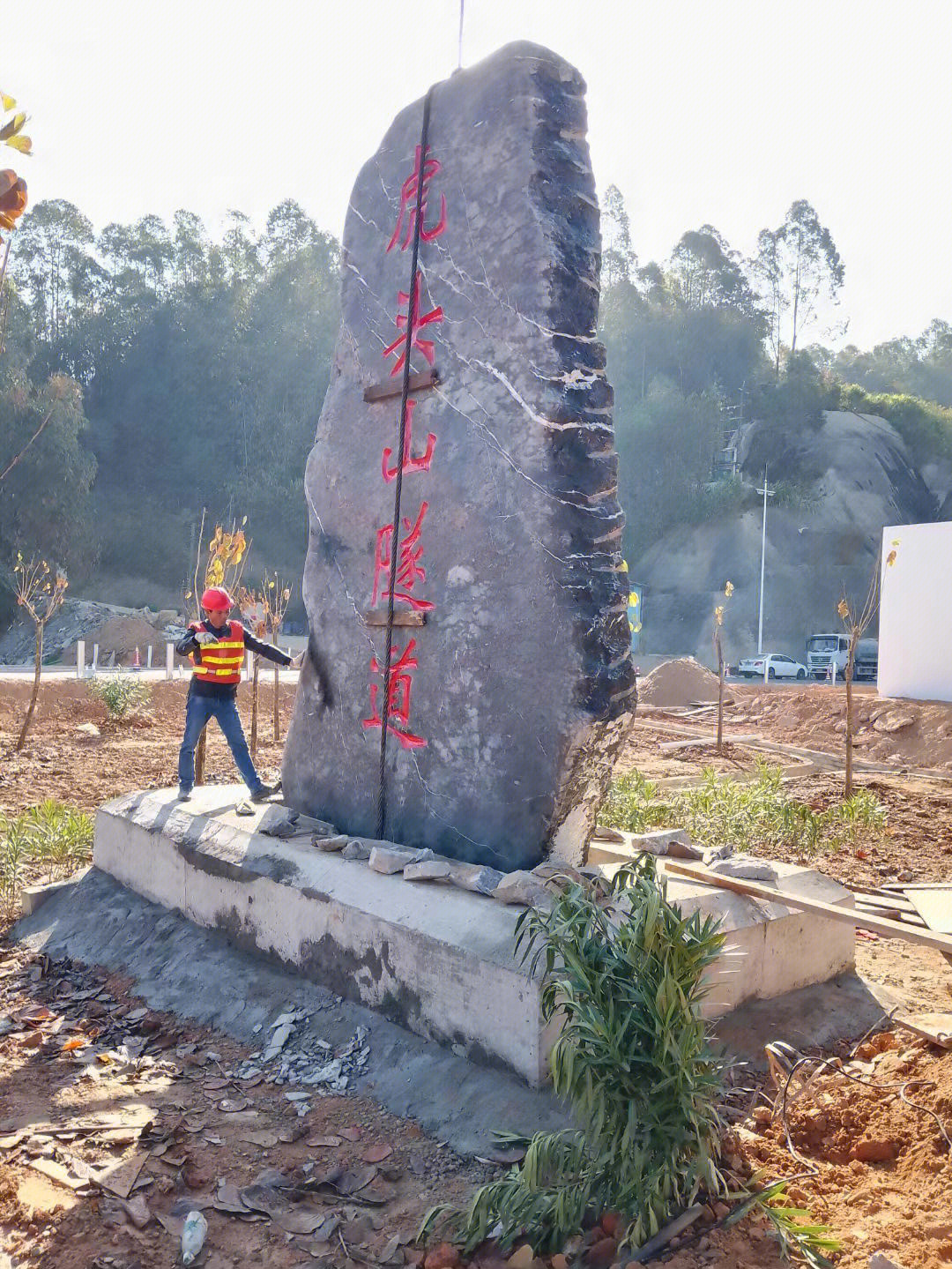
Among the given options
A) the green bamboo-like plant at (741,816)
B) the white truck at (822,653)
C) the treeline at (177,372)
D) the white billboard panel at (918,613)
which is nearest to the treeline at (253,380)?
the treeline at (177,372)

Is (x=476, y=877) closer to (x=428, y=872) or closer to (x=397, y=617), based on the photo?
(x=428, y=872)

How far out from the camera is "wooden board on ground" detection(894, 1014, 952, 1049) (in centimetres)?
353

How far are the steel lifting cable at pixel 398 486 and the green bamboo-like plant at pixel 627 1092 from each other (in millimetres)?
2190

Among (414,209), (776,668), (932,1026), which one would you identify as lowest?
(932,1026)

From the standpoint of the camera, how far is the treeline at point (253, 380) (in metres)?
37.9

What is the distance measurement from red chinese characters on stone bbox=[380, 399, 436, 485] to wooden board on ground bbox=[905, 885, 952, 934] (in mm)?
2722

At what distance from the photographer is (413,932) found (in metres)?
3.72

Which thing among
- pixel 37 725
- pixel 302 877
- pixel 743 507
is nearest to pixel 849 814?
pixel 302 877

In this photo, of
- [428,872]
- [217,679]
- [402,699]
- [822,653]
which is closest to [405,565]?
[402,699]

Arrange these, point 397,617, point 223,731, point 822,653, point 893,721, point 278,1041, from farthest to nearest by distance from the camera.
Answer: point 822,653 → point 893,721 → point 223,731 → point 397,617 → point 278,1041

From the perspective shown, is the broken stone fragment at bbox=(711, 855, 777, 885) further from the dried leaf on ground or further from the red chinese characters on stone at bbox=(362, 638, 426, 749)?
the dried leaf on ground

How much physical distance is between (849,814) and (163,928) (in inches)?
182

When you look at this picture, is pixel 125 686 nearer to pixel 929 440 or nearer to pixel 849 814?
pixel 849 814

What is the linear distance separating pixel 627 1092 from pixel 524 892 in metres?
1.30
